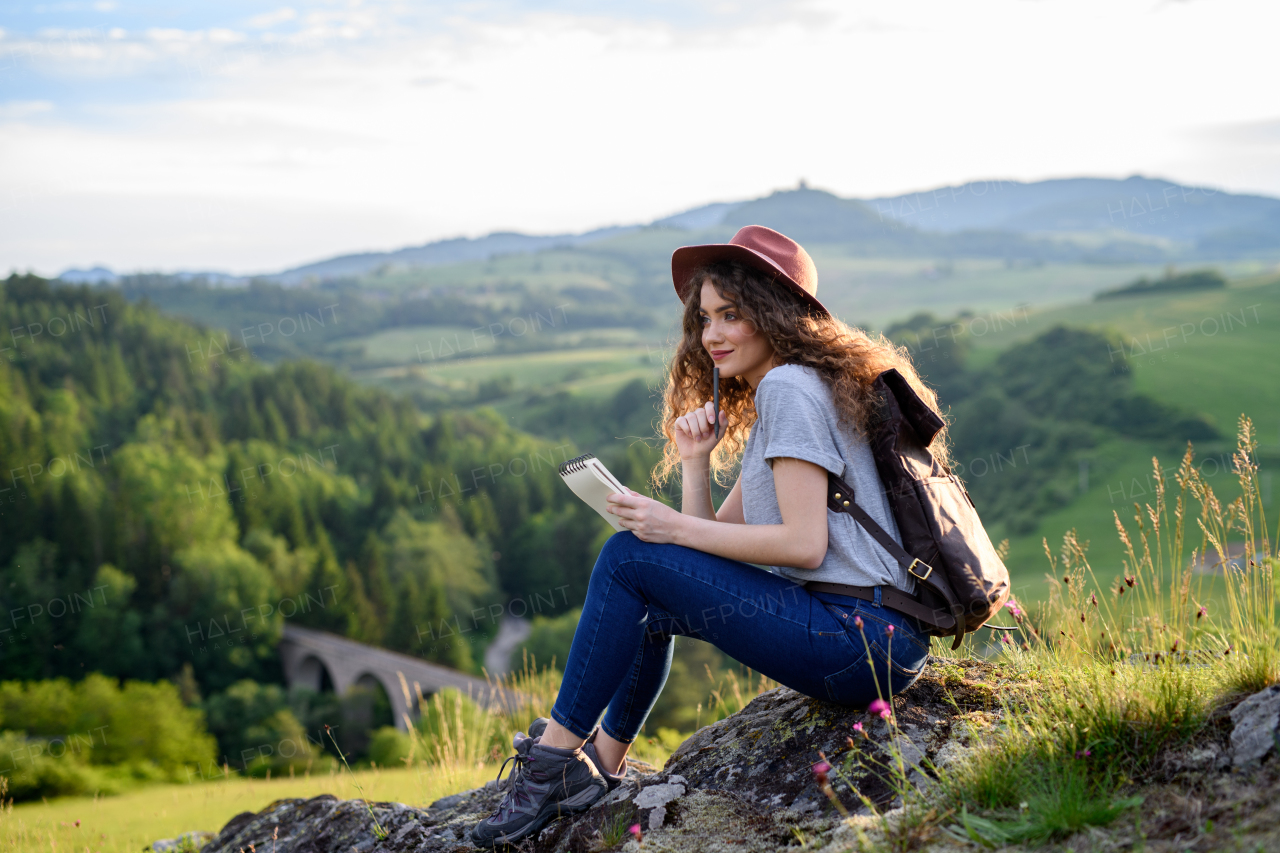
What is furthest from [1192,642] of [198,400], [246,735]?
[198,400]

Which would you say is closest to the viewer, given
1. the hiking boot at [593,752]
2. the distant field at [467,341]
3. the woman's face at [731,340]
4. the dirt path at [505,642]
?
the woman's face at [731,340]

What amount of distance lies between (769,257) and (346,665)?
2026 inches

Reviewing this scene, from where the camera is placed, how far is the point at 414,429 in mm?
83375

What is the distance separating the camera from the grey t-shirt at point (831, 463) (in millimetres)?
2666

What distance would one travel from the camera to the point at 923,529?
2.71 m

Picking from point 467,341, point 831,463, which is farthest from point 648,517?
point 467,341

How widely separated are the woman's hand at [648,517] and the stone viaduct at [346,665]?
40.7m

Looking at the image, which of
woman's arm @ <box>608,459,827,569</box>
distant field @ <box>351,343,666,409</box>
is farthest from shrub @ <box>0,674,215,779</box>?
distant field @ <box>351,343,666,409</box>

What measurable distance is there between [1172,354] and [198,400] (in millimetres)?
90150

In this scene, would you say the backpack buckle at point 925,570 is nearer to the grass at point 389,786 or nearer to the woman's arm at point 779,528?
the woman's arm at point 779,528

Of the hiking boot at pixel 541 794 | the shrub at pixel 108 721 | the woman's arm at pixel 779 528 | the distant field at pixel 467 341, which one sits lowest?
the shrub at pixel 108 721

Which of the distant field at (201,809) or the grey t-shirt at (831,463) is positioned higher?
the grey t-shirt at (831,463)

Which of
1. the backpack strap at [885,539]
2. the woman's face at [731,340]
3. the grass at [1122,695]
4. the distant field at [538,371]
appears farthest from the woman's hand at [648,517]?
the distant field at [538,371]

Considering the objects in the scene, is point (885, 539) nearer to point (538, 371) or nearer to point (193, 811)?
point (193, 811)
